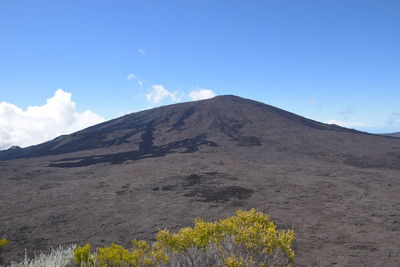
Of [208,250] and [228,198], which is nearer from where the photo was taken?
[208,250]

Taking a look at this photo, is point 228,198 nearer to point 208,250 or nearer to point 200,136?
point 208,250

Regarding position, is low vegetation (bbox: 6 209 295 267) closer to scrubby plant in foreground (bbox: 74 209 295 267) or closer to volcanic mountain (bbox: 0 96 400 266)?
scrubby plant in foreground (bbox: 74 209 295 267)

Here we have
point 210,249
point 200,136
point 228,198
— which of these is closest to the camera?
point 210,249

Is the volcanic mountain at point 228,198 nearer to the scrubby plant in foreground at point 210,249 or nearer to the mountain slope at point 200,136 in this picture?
the mountain slope at point 200,136

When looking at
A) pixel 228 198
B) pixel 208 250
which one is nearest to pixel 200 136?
pixel 228 198

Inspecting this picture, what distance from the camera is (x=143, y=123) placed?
57062 millimetres

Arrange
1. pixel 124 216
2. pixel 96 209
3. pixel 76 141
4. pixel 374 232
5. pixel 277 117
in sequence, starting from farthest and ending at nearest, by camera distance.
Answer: pixel 277 117, pixel 76 141, pixel 96 209, pixel 124 216, pixel 374 232

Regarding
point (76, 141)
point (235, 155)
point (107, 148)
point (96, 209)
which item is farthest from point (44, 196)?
point (76, 141)

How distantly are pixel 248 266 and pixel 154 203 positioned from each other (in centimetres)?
952

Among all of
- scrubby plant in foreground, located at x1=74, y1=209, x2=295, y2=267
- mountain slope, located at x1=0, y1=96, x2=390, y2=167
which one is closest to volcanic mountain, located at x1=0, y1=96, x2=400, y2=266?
mountain slope, located at x1=0, y1=96, x2=390, y2=167

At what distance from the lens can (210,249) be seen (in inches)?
201

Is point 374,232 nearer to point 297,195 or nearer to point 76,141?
point 297,195

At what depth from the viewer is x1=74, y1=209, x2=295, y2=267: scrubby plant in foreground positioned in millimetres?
4695

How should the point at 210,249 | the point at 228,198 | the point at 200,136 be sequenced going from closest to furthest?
the point at 210,249 < the point at 228,198 < the point at 200,136
